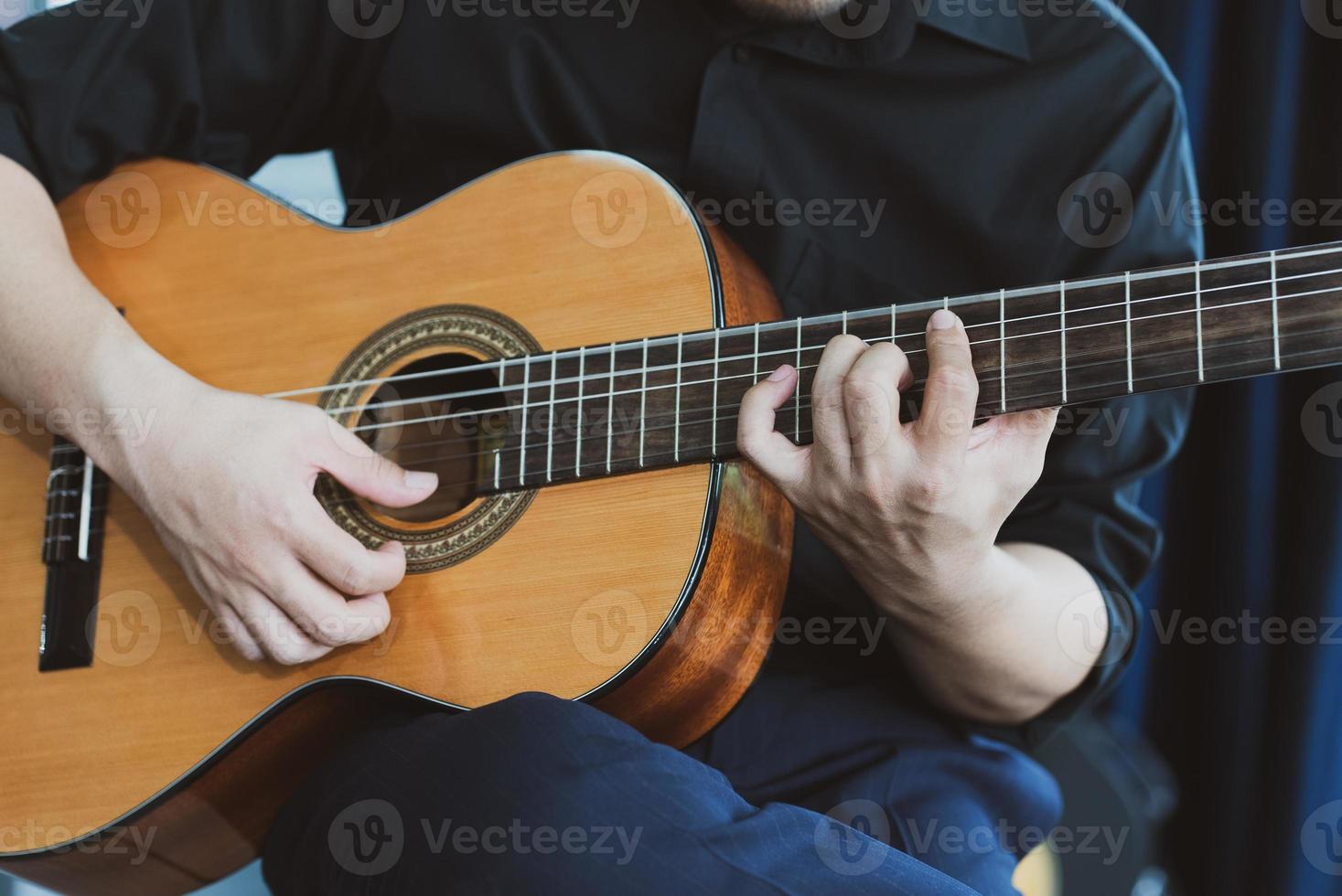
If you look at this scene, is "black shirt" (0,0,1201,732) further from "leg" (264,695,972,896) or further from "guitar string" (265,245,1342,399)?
"leg" (264,695,972,896)

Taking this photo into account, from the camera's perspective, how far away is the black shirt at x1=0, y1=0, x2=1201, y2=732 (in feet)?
3.55

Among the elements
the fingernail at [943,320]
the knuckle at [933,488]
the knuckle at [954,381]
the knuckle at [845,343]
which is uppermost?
the fingernail at [943,320]

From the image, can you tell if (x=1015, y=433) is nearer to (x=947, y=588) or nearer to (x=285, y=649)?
(x=947, y=588)

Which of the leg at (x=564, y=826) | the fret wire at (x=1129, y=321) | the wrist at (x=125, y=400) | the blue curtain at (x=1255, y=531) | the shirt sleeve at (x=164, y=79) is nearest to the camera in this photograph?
the leg at (x=564, y=826)

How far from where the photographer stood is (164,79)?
4.01 feet

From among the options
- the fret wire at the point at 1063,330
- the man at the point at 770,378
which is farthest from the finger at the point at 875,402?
the fret wire at the point at 1063,330

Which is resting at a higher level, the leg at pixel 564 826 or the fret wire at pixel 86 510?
the fret wire at pixel 86 510

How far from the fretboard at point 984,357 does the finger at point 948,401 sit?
0.12ft

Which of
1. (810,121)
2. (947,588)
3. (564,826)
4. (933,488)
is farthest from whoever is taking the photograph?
(810,121)

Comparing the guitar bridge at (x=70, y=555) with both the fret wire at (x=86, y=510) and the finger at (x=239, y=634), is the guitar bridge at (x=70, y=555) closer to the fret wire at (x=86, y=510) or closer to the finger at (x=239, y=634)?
the fret wire at (x=86, y=510)

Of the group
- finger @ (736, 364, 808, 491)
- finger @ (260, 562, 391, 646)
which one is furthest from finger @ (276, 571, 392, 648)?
finger @ (736, 364, 808, 491)

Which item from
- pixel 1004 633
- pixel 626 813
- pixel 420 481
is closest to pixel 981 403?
pixel 1004 633

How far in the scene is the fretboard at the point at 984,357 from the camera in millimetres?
720

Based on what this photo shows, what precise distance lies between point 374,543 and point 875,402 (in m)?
0.48
